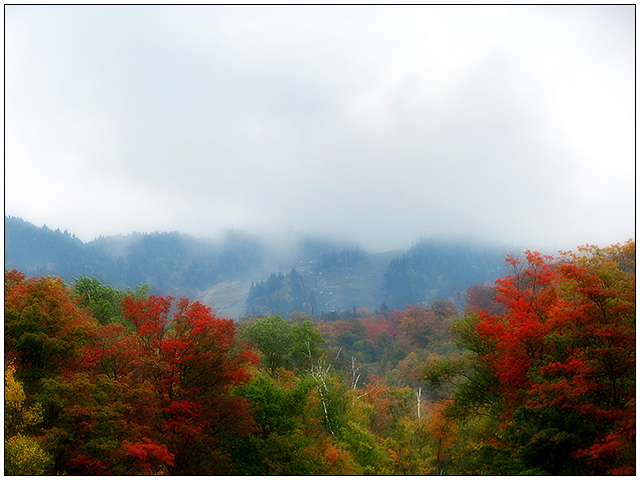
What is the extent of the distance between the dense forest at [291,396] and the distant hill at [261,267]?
6436cm

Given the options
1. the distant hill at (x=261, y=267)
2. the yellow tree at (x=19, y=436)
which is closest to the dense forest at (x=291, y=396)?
the yellow tree at (x=19, y=436)

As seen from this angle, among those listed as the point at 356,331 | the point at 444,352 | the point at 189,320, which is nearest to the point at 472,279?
the point at 356,331

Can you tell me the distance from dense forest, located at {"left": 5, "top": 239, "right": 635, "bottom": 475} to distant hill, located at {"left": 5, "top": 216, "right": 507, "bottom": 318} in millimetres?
64359

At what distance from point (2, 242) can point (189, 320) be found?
22.6ft

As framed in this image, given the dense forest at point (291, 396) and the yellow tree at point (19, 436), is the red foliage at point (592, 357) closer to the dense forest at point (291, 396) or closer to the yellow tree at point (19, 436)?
the dense forest at point (291, 396)

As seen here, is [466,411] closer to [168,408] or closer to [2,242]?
[168,408]

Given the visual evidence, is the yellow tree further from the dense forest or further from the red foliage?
the red foliage

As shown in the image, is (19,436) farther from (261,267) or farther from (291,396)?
(261,267)

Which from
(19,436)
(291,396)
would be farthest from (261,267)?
(19,436)

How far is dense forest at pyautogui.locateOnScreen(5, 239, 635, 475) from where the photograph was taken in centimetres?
1270

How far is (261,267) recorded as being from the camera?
154 meters

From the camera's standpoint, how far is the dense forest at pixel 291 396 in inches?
500

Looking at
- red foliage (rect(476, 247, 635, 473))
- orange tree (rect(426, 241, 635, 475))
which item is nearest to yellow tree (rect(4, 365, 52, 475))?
orange tree (rect(426, 241, 635, 475))

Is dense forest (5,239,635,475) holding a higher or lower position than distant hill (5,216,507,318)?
lower
